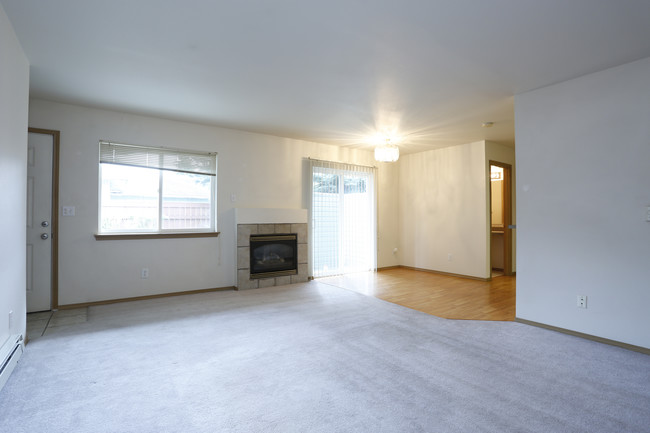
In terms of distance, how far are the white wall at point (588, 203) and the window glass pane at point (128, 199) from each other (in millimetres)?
4520

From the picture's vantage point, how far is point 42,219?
12.6 feet

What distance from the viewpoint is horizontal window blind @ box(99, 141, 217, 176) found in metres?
4.25

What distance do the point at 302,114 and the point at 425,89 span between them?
1.59 metres

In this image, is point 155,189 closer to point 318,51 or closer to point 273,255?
point 273,255

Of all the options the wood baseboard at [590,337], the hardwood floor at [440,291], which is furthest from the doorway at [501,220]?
the wood baseboard at [590,337]

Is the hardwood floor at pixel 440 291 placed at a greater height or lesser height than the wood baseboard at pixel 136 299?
lesser

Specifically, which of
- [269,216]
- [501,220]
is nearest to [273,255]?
[269,216]

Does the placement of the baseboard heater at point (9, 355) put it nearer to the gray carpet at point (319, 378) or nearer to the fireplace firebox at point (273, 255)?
the gray carpet at point (319, 378)

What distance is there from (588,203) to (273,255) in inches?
161

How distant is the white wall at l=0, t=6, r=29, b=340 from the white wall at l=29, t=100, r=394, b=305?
1222mm

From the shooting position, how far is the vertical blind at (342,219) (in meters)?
5.95

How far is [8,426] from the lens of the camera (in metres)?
1.75

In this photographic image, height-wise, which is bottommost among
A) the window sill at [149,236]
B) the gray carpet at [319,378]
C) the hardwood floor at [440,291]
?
the gray carpet at [319,378]

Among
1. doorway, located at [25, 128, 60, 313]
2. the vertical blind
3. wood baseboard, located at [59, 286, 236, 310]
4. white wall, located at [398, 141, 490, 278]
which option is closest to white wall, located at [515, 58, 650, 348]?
white wall, located at [398, 141, 490, 278]
